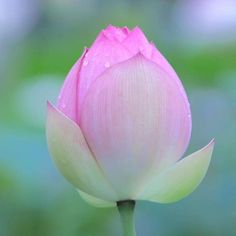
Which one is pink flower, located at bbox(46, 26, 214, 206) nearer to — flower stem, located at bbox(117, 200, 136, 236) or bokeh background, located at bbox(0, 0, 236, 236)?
flower stem, located at bbox(117, 200, 136, 236)

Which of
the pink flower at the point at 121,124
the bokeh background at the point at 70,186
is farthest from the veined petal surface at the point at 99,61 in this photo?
the bokeh background at the point at 70,186

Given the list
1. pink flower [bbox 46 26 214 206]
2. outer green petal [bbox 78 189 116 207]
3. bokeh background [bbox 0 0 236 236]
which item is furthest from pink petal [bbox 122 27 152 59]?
bokeh background [bbox 0 0 236 236]

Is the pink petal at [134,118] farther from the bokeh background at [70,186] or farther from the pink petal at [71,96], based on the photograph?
the bokeh background at [70,186]

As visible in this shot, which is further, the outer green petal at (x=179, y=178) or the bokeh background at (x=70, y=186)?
the bokeh background at (x=70, y=186)

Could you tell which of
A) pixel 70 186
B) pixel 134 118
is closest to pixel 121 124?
pixel 134 118

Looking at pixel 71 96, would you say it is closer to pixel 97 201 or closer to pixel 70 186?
pixel 97 201

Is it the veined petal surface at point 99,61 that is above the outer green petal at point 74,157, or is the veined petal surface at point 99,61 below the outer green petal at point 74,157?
above

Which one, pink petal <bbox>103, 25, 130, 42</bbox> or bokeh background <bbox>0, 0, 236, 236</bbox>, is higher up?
pink petal <bbox>103, 25, 130, 42</bbox>
